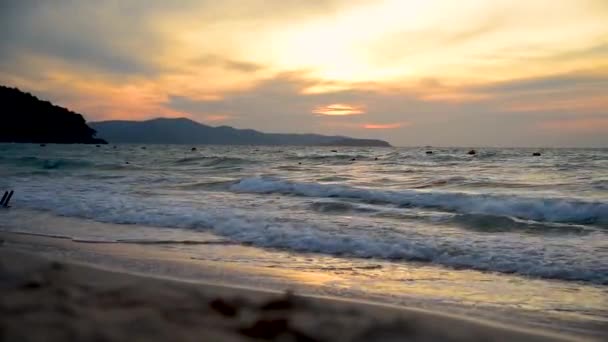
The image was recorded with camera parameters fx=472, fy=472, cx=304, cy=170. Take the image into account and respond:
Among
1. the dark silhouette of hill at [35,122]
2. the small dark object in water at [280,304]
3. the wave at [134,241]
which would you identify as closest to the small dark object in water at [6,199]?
the wave at [134,241]

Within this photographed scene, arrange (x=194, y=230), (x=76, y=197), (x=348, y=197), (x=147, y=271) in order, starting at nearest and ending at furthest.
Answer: (x=147, y=271) < (x=194, y=230) < (x=76, y=197) < (x=348, y=197)

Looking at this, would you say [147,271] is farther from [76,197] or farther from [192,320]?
[76,197]

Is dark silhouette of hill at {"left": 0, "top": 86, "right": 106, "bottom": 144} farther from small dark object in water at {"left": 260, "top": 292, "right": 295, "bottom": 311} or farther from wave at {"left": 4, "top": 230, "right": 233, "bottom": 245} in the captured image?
small dark object in water at {"left": 260, "top": 292, "right": 295, "bottom": 311}

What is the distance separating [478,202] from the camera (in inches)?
508

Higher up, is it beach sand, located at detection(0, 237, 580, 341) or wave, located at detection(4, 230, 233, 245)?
beach sand, located at detection(0, 237, 580, 341)

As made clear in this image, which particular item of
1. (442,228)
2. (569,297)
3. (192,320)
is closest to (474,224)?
(442,228)

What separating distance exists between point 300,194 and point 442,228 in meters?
7.39

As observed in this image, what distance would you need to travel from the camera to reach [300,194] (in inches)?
637

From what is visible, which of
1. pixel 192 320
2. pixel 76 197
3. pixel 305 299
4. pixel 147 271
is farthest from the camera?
pixel 76 197

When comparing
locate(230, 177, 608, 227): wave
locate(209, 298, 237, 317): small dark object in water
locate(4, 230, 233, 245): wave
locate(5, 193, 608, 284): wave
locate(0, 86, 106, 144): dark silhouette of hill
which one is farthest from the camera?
locate(0, 86, 106, 144): dark silhouette of hill

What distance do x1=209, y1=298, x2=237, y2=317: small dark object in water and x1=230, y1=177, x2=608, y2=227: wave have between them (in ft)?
30.5

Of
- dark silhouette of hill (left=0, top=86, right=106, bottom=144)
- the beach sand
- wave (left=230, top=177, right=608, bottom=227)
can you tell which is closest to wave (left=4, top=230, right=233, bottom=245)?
the beach sand

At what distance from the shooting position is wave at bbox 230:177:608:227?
11078 mm

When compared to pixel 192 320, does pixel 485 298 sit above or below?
below
